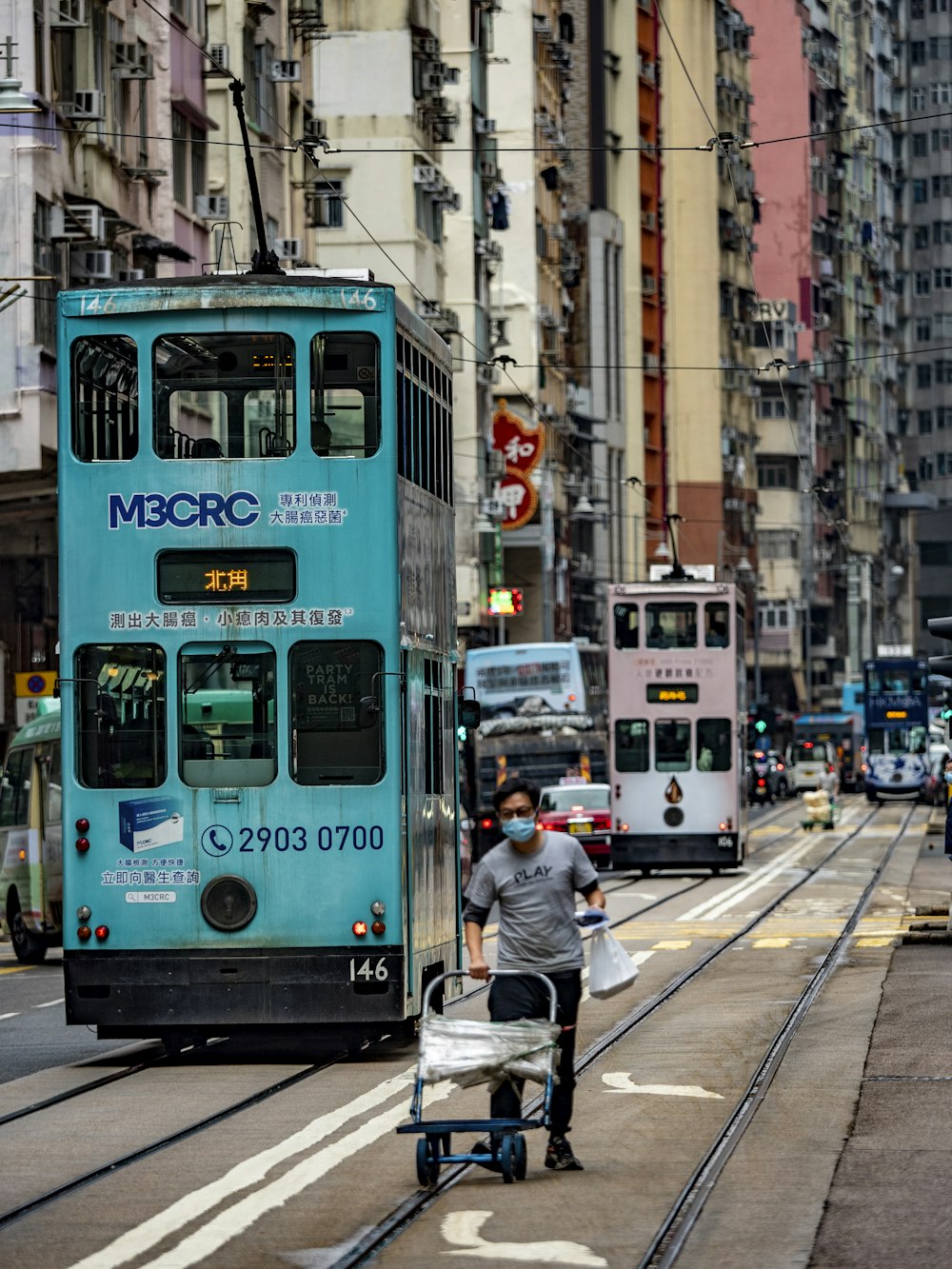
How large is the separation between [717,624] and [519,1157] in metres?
33.0

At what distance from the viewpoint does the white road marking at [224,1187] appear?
33.2 feet

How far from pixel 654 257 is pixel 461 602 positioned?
41005mm

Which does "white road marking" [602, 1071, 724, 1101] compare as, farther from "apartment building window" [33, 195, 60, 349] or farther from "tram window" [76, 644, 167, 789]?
"apartment building window" [33, 195, 60, 349]

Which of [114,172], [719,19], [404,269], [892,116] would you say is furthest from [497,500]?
[892,116]

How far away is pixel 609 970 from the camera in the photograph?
1222 centimetres

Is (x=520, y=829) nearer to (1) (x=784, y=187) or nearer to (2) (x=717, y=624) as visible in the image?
(2) (x=717, y=624)

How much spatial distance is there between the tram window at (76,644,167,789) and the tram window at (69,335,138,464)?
3.97 ft

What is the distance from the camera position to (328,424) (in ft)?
56.6

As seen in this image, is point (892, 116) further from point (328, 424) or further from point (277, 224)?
point (328, 424)

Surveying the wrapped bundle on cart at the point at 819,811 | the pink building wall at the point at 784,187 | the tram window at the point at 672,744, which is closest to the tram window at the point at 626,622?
the tram window at the point at 672,744

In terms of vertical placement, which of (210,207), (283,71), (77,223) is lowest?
(77,223)

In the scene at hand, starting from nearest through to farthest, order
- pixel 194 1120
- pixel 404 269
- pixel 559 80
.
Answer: pixel 194 1120 → pixel 404 269 → pixel 559 80

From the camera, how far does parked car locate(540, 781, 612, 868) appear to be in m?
48.6

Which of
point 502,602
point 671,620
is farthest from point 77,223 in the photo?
point 502,602
